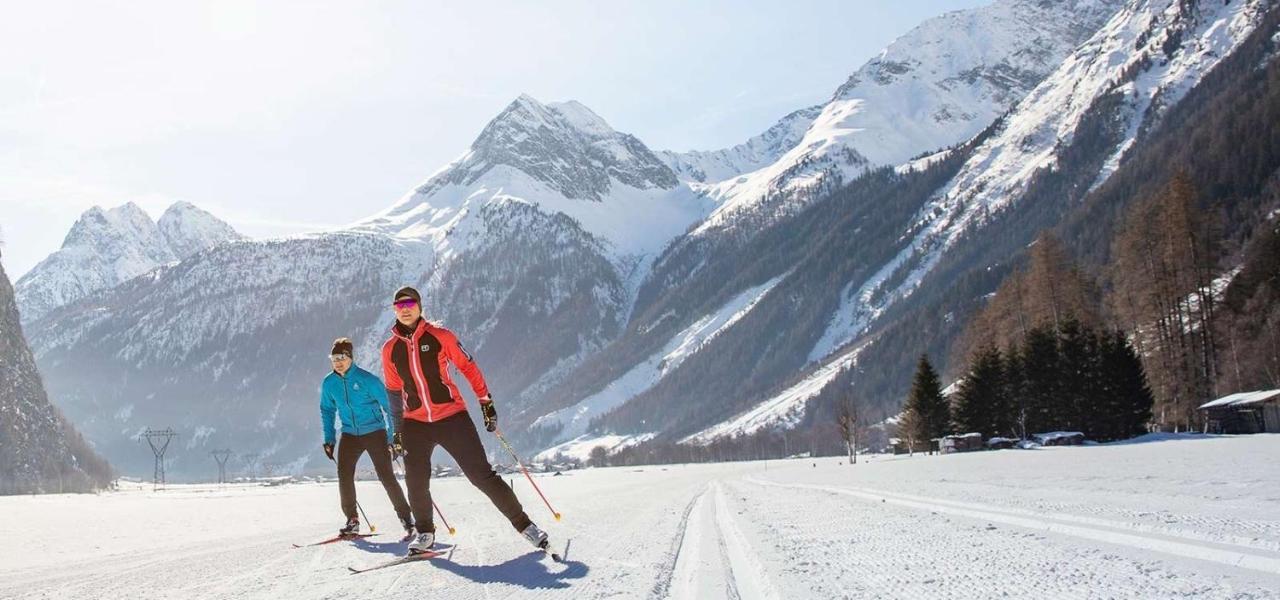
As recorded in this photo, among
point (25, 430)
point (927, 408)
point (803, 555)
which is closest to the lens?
point (803, 555)

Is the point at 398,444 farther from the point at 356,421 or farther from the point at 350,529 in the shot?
the point at 350,529

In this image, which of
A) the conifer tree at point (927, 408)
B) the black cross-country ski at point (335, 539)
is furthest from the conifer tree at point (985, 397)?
the black cross-country ski at point (335, 539)

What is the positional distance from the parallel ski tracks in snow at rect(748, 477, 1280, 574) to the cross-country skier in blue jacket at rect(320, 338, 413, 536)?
19.3 feet

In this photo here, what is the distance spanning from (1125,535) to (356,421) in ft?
24.6

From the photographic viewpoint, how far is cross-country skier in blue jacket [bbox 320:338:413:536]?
29.7 ft

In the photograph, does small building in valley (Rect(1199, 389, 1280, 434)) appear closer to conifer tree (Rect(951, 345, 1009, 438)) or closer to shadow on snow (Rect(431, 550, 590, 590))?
conifer tree (Rect(951, 345, 1009, 438))

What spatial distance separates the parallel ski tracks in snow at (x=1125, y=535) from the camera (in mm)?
3881

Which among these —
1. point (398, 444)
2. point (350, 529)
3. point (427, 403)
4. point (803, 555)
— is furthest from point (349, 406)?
point (803, 555)

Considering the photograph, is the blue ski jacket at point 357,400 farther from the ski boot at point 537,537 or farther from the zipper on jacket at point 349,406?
the ski boot at point 537,537

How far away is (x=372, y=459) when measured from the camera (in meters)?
9.16

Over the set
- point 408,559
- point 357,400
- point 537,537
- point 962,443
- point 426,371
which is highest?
point 426,371

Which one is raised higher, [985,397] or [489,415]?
[489,415]

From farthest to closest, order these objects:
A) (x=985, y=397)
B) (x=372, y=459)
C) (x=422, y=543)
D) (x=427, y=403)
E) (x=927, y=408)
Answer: (x=927, y=408), (x=985, y=397), (x=372, y=459), (x=427, y=403), (x=422, y=543)

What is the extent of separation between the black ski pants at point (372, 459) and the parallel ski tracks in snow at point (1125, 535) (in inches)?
228
